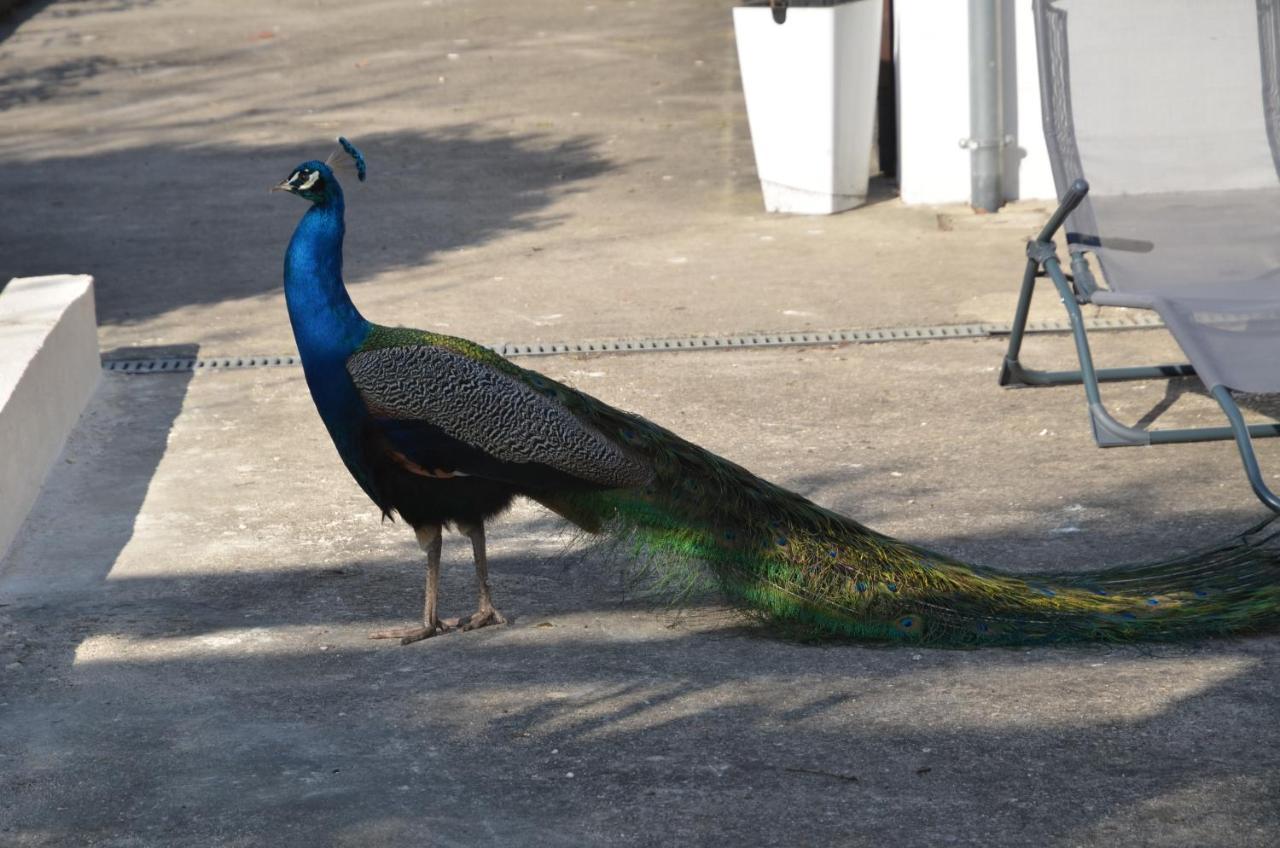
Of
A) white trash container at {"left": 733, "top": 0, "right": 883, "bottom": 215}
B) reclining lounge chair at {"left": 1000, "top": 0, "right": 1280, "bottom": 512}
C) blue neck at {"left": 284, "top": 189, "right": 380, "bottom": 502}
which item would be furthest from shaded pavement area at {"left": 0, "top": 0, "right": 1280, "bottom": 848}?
blue neck at {"left": 284, "top": 189, "right": 380, "bottom": 502}

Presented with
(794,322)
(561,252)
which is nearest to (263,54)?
(561,252)

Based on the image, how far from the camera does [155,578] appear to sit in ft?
17.3

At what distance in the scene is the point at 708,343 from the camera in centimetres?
762

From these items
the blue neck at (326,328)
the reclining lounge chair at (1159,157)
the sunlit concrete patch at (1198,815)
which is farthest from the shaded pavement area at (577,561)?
the blue neck at (326,328)

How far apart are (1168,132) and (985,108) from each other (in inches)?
91.1

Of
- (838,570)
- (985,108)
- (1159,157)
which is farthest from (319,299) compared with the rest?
(985,108)

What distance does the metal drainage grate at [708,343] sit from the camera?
24.5ft

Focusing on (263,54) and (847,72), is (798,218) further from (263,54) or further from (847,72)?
(263,54)

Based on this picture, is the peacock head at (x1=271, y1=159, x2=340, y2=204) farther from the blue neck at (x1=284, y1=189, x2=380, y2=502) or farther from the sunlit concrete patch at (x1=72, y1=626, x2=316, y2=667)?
the sunlit concrete patch at (x1=72, y1=626, x2=316, y2=667)

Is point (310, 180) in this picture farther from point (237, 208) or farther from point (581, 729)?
point (237, 208)

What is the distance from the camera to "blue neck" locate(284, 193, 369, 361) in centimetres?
468

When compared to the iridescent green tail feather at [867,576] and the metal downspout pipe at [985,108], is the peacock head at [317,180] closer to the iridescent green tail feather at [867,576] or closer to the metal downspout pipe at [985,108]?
the iridescent green tail feather at [867,576]

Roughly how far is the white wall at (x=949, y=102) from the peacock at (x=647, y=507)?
5.35m

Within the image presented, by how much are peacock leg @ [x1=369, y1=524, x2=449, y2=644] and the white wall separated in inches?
226
